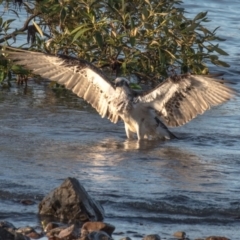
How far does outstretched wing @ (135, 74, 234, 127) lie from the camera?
8047 mm

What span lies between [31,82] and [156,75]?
1.46m

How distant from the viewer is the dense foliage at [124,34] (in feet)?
30.0

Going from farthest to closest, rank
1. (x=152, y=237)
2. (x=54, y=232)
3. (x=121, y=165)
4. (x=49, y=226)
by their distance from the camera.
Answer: (x=121, y=165)
(x=49, y=226)
(x=54, y=232)
(x=152, y=237)

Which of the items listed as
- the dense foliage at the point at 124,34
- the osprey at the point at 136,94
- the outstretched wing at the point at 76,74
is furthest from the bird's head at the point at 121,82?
the dense foliage at the point at 124,34

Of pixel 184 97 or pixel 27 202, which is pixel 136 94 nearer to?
pixel 184 97

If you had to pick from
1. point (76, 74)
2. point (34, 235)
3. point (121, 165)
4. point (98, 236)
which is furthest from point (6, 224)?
point (76, 74)

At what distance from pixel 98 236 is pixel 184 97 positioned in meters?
3.56

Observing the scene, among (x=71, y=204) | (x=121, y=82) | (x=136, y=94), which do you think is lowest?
(x=71, y=204)

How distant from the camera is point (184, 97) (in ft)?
27.2

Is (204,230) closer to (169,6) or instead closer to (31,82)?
(169,6)

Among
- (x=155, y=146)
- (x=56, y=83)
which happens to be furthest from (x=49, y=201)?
(x=56, y=83)

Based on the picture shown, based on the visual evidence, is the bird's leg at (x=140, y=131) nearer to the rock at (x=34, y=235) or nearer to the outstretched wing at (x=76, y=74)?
the outstretched wing at (x=76, y=74)

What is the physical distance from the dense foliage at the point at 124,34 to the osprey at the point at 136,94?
0.38m

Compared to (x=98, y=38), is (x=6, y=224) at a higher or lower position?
lower
